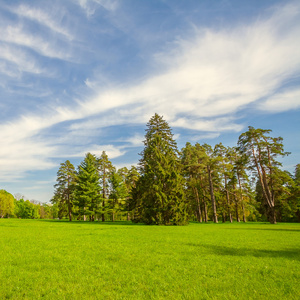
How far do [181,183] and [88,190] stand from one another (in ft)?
75.0

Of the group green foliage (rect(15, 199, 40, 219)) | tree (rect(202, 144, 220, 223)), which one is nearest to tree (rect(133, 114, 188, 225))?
tree (rect(202, 144, 220, 223))

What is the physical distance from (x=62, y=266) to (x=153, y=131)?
3692 centimetres

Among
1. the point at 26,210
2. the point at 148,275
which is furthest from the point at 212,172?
the point at 26,210

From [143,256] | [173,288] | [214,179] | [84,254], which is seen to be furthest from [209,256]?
[214,179]

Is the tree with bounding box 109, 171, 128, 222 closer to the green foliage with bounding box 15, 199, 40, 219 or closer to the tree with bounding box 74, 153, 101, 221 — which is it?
the tree with bounding box 74, 153, 101, 221

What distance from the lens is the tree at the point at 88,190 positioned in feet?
155

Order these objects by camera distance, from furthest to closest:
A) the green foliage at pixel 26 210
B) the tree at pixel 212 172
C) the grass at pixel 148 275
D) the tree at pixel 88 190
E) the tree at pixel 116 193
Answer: the green foliage at pixel 26 210 < the tree at pixel 116 193 < the tree at pixel 88 190 < the tree at pixel 212 172 < the grass at pixel 148 275

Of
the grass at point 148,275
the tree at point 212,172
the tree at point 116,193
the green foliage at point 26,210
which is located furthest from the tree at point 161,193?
the green foliage at point 26,210

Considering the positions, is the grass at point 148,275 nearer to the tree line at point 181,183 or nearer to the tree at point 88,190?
the tree line at point 181,183

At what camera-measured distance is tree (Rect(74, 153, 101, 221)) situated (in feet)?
155

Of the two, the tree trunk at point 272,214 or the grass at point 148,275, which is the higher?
the grass at point 148,275

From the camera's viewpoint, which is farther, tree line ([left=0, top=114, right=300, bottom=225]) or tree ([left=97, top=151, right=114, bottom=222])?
tree ([left=97, top=151, right=114, bottom=222])

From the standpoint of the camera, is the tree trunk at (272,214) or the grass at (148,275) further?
the tree trunk at (272,214)

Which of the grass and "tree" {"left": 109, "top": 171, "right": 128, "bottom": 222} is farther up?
"tree" {"left": 109, "top": 171, "right": 128, "bottom": 222}
